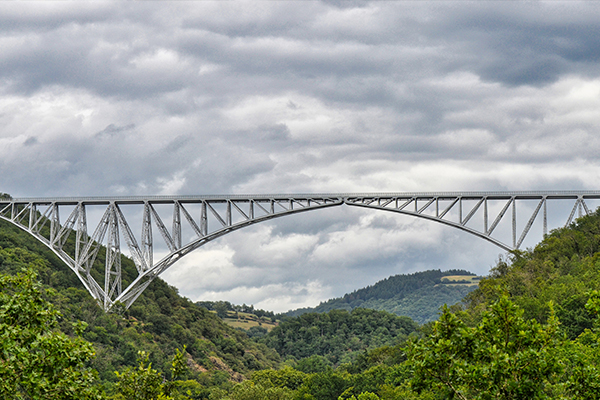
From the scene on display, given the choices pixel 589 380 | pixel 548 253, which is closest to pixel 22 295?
pixel 589 380

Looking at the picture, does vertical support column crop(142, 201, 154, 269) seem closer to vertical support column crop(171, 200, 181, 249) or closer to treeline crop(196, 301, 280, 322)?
vertical support column crop(171, 200, 181, 249)

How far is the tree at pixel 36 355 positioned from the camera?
1431cm

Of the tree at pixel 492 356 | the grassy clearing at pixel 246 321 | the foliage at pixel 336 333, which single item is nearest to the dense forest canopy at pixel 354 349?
the tree at pixel 492 356

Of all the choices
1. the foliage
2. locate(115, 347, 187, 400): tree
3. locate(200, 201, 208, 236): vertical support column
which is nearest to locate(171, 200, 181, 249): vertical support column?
locate(200, 201, 208, 236): vertical support column

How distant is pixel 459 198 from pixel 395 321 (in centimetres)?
8117

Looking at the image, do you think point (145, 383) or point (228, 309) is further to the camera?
point (228, 309)

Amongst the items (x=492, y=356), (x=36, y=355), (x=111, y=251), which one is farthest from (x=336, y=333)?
(x=36, y=355)

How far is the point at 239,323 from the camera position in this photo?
15225cm

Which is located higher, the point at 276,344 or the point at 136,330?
the point at 136,330

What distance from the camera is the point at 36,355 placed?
1480 cm

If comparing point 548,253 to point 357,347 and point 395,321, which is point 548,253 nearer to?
point 357,347

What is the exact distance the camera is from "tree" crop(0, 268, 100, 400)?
14312 millimetres

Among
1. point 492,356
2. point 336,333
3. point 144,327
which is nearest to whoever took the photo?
point 492,356

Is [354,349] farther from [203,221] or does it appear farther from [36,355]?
[36,355]
